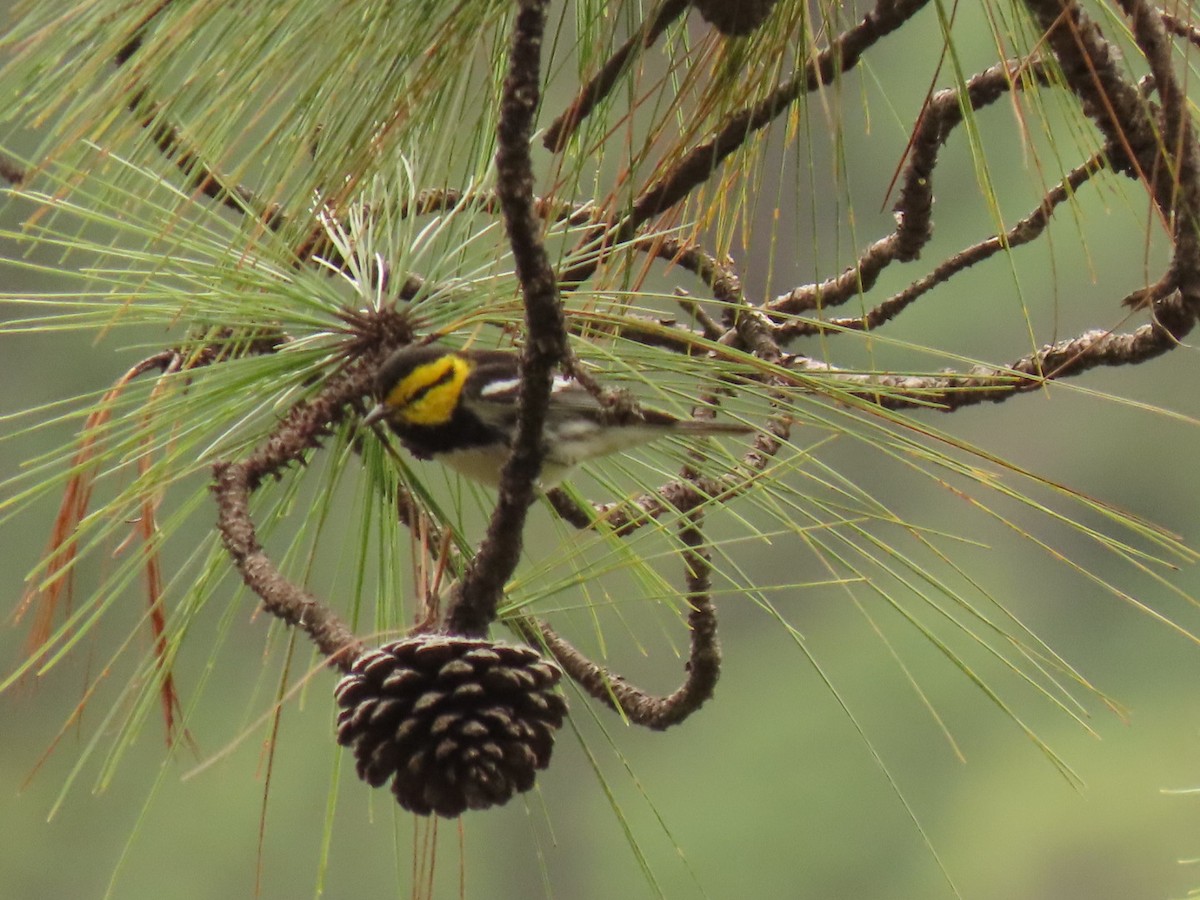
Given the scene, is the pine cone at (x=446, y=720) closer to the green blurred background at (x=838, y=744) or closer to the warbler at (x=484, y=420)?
the warbler at (x=484, y=420)

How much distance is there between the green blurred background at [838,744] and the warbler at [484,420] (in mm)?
1855

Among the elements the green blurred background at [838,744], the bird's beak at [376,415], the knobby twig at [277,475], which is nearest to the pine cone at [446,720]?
the knobby twig at [277,475]

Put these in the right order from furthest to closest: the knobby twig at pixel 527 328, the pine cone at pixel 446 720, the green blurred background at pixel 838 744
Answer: the green blurred background at pixel 838 744, the pine cone at pixel 446 720, the knobby twig at pixel 527 328

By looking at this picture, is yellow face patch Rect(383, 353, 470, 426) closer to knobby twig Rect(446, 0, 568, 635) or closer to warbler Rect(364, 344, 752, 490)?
warbler Rect(364, 344, 752, 490)

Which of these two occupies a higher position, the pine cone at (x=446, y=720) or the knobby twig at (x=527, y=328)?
the knobby twig at (x=527, y=328)

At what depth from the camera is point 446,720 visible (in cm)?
50

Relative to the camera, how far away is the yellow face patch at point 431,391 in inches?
26.8

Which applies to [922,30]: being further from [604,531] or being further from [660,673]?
[604,531]

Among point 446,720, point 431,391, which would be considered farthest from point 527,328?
point 431,391

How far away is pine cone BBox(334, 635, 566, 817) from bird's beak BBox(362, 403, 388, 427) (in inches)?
7.1

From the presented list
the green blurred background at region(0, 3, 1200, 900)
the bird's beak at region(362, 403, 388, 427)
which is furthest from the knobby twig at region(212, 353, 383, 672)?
the green blurred background at region(0, 3, 1200, 900)

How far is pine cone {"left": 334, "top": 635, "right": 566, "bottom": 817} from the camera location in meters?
0.50

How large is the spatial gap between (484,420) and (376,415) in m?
0.15

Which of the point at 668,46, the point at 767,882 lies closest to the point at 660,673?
the point at 767,882
